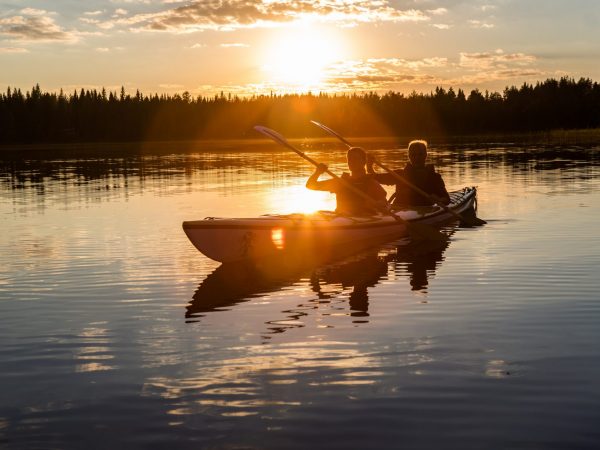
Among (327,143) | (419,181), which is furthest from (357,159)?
(327,143)

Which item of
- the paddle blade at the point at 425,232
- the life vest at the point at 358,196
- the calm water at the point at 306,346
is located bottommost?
the calm water at the point at 306,346

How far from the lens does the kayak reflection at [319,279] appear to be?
10078mm

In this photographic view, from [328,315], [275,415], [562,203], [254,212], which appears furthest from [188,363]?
[562,203]

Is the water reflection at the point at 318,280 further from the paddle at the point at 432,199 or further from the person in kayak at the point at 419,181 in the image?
the person in kayak at the point at 419,181

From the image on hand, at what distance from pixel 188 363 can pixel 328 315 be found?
8.31 ft

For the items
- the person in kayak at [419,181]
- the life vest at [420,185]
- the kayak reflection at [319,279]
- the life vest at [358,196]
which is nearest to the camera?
the kayak reflection at [319,279]

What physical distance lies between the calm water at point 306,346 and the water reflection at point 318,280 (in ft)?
0.17

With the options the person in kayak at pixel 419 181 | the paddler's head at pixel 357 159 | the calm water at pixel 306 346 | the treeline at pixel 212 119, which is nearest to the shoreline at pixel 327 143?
the treeline at pixel 212 119

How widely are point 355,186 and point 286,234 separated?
2145 millimetres

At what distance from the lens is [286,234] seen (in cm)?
1370

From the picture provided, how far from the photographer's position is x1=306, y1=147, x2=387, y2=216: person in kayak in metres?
14.8

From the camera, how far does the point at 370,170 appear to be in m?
16.2

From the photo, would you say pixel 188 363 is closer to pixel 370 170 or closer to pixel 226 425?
pixel 226 425

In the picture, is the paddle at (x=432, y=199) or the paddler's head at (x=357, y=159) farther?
the paddle at (x=432, y=199)
